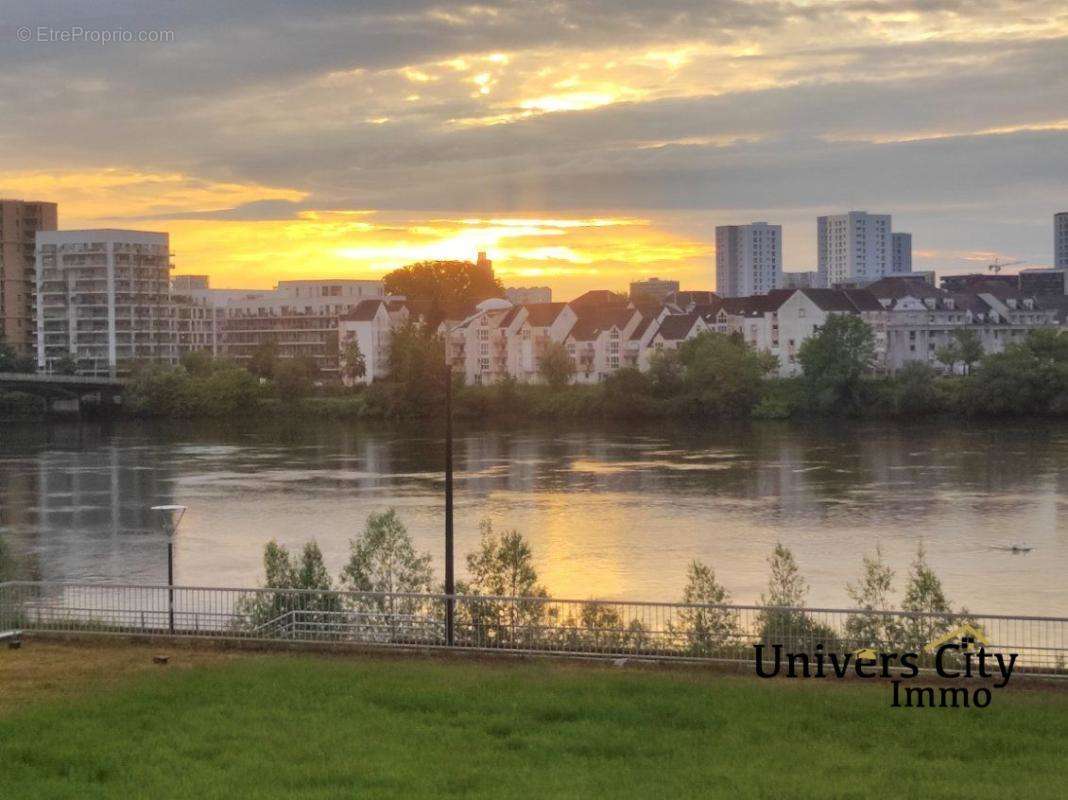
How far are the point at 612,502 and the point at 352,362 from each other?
252ft

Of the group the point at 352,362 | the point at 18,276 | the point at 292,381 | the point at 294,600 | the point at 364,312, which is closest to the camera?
the point at 294,600

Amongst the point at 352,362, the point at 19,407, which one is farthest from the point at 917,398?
the point at 19,407

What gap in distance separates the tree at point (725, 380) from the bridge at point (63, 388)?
141ft

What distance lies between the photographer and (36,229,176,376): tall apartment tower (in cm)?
14300

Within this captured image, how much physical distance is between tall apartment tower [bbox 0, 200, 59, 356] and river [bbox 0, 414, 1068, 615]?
80.0 metres

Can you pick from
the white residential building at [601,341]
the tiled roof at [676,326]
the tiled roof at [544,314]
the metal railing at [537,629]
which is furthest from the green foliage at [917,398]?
the metal railing at [537,629]

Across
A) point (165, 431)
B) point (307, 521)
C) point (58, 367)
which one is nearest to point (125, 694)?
point (307, 521)

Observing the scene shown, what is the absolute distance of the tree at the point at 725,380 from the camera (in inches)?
3551

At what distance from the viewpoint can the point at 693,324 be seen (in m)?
112

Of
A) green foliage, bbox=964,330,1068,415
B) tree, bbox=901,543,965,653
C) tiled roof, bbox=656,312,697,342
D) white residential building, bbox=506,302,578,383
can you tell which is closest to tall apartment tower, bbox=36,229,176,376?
white residential building, bbox=506,302,578,383

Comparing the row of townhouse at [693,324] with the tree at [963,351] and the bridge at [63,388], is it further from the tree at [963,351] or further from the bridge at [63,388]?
the bridge at [63,388]

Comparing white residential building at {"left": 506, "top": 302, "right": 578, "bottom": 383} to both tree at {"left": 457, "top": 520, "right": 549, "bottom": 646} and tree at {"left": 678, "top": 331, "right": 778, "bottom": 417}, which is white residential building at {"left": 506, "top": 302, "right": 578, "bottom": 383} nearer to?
tree at {"left": 678, "top": 331, "right": 778, "bottom": 417}

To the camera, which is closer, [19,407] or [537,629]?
[537,629]

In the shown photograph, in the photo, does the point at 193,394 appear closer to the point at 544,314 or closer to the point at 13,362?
the point at 544,314
